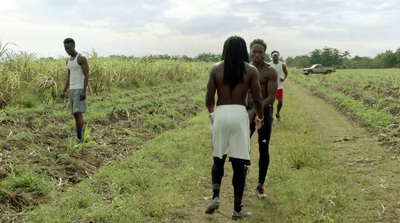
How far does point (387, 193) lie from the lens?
476 centimetres

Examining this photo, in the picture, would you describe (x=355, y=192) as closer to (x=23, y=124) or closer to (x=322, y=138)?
(x=322, y=138)

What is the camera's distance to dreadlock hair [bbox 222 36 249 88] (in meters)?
Result: 3.61

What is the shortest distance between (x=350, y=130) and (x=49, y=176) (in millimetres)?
7359

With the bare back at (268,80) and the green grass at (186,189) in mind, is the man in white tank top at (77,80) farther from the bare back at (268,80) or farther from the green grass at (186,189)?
the bare back at (268,80)

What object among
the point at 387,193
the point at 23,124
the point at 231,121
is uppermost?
the point at 231,121

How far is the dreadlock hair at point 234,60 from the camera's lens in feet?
11.8

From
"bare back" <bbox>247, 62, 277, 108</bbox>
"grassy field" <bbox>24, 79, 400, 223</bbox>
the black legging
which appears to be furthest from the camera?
"bare back" <bbox>247, 62, 277, 108</bbox>

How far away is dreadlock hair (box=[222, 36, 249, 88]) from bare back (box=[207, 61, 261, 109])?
0.16 ft

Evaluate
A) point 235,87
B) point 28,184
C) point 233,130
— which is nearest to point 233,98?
point 235,87

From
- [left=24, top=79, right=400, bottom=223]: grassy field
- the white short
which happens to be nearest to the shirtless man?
[left=24, top=79, right=400, bottom=223]: grassy field

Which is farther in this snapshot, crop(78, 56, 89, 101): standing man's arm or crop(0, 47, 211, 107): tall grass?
crop(0, 47, 211, 107): tall grass

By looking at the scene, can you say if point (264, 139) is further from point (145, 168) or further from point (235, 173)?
point (145, 168)

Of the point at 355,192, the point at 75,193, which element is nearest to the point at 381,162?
the point at 355,192

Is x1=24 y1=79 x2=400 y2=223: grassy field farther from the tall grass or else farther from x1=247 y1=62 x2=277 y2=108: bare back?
the tall grass
